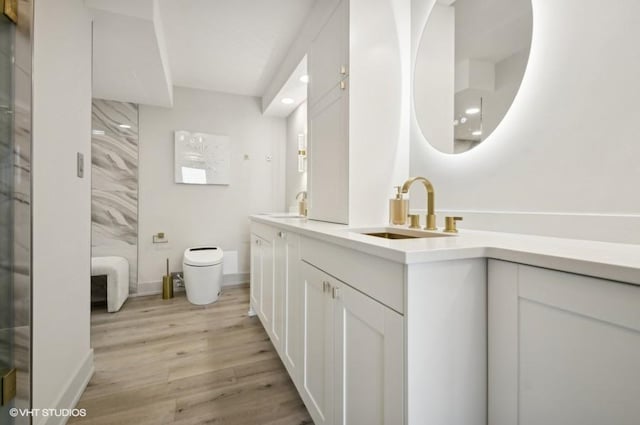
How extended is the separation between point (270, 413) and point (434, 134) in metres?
1.60

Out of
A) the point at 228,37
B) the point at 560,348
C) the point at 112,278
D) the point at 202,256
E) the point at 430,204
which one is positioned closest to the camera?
the point at 560,348

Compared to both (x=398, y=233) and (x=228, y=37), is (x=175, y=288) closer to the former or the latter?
(x=228, y=37)

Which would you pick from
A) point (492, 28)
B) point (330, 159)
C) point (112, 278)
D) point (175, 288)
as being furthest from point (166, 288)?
point (492, 28)

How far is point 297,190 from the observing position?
3.15 meters

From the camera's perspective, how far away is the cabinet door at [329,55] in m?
1.46

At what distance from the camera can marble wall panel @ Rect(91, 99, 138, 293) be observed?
111 inches

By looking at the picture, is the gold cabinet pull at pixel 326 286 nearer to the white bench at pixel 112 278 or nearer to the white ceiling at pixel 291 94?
the white ceiling at pixel 291 94

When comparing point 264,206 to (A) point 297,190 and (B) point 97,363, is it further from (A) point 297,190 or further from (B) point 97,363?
(B) point 97,363

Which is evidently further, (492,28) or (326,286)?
(492,28)

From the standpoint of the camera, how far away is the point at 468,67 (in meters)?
1.27

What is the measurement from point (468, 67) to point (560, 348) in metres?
1.21

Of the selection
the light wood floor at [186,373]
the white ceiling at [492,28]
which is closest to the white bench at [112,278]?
the light wood floor at [186,373]

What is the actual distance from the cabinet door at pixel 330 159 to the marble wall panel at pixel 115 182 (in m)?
2.20

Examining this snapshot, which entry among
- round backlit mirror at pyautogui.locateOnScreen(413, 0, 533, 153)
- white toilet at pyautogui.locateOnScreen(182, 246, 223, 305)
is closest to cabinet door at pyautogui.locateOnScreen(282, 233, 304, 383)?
round backlit mirror at pyautogui.locateOnScreen(413, 0, 533, 153)
